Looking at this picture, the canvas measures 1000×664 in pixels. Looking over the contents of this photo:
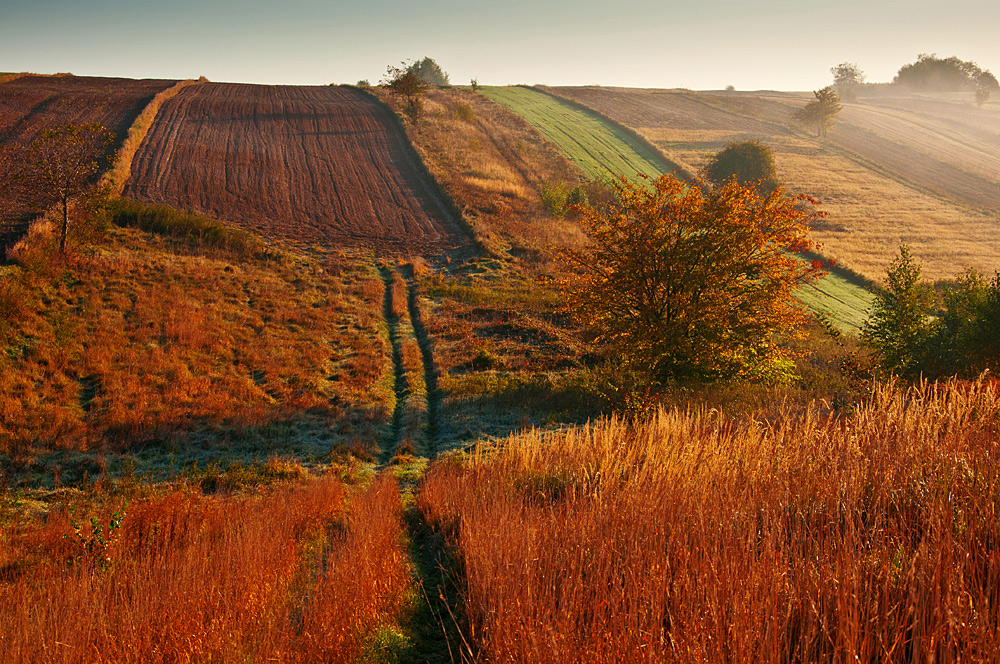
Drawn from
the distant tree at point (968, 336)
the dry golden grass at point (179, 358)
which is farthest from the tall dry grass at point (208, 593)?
the distant tree at point (968, 336)

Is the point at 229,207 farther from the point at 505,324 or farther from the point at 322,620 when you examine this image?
the point at 322,620

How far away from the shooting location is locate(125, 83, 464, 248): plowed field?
34.8 metres

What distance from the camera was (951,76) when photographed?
15162 cm

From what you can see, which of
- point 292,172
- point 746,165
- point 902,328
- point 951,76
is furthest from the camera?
point 951,76

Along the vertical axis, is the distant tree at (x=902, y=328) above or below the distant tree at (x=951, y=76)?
below

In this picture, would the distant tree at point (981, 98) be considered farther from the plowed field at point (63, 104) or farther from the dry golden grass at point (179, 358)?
the plowed field at point (63, 104)

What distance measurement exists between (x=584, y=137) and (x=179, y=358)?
58768 millimetres

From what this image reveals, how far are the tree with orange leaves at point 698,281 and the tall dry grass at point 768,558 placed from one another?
904cm

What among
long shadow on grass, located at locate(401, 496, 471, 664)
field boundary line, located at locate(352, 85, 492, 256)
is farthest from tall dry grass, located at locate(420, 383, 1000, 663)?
field boundary line, located at locate(352, 85, 492, 256)

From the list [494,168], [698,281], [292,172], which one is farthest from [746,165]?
[698,281]

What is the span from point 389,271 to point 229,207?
13.5 m

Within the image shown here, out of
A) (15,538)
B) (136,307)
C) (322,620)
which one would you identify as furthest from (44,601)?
(136,307)

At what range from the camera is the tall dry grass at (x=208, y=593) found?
3965 mm

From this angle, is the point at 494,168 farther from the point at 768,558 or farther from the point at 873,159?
the point at 873,159
